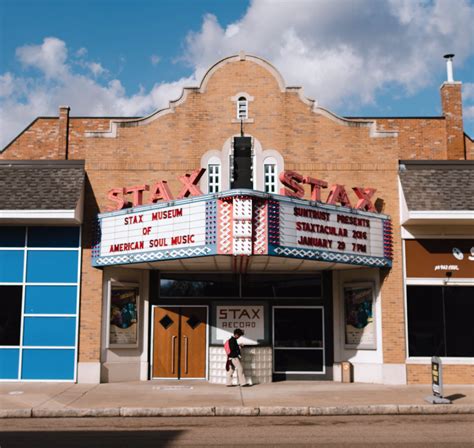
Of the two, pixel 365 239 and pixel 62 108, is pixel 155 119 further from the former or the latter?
pixel 62 108

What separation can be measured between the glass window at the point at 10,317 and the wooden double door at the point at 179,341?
13.3ft

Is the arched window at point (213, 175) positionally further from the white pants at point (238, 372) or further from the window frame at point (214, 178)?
the white pants at point (238, 372)

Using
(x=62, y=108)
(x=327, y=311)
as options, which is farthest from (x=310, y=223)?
(x=62, y=108)

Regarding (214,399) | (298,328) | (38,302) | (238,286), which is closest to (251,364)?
(298,328)

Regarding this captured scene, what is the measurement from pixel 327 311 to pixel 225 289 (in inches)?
129

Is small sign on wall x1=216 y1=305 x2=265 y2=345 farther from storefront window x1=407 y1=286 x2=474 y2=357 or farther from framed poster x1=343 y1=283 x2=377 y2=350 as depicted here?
storefront window x1=407 y1=286 x2=474 y2=357

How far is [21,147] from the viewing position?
34.3m

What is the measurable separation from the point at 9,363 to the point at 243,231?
8.39 m

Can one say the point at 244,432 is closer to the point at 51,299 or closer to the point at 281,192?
the point at 281,192

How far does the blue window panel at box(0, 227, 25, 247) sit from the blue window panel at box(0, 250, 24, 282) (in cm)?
24

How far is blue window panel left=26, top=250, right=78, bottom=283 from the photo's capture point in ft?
62.1

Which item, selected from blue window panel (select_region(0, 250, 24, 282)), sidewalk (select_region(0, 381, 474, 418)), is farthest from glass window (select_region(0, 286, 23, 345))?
sidewalk (select_region(0, 381, 474, 418))

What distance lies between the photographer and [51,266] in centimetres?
1903

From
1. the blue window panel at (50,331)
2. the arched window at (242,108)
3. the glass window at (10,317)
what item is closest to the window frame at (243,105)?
the arched window at (242,108)
